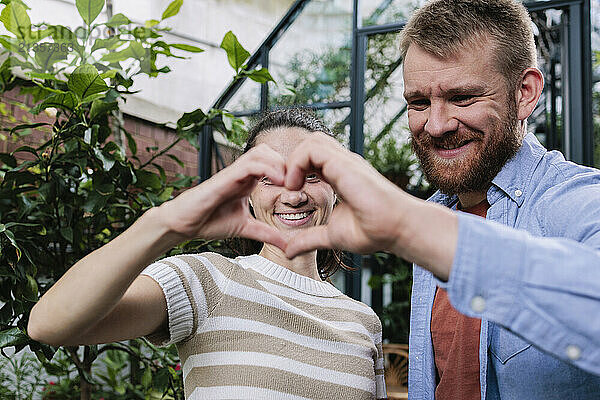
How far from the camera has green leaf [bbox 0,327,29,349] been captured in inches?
59.8

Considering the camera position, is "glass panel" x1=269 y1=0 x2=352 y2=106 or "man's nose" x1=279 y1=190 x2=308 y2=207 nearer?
"man's nose" x1=279 y1=190 x2=308 y2=207

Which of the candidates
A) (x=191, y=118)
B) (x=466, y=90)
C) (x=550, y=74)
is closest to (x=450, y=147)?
(x=466, y=90)

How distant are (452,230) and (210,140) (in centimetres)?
314

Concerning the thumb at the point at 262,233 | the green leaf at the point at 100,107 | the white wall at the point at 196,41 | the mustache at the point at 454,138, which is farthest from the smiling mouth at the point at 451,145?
the white wall at the point at 196,41

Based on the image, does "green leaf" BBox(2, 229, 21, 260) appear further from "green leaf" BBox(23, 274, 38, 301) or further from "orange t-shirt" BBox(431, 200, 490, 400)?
"orange t-shirt" BBox(431, 200, 490, 400)

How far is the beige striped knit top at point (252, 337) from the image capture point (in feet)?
3.75

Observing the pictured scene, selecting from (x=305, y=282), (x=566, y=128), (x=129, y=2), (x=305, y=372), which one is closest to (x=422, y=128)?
(x=305, y=282)

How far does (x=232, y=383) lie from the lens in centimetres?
116

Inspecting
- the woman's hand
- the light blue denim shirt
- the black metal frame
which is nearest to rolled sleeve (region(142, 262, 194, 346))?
the woman's hand

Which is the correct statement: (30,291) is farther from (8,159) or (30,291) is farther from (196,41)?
(196,41)

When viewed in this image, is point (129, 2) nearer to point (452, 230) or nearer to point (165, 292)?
point (165, 292)

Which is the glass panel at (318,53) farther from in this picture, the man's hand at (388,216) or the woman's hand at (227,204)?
the man's hand at (388,216)

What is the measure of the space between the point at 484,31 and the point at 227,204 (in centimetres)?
72

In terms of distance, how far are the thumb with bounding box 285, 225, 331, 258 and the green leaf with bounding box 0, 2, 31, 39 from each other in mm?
1284
